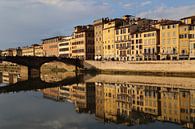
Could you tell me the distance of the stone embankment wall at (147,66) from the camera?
53469 millimetres

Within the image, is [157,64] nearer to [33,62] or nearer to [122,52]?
[122,52]

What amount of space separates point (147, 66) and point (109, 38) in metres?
26.8

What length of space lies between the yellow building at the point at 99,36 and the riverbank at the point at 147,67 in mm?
13487

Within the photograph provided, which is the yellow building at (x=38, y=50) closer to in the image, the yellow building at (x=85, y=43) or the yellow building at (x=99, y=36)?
the yellow building at (x=85, y=43)

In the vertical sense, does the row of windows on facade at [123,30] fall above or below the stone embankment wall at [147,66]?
above

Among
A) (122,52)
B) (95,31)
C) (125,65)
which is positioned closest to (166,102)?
(125,65)

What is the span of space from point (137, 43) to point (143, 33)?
2.64 metres

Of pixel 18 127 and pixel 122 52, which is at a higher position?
pixel 122 52

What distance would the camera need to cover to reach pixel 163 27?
2721 inches

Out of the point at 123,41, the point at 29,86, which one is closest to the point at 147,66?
the point at 123,41

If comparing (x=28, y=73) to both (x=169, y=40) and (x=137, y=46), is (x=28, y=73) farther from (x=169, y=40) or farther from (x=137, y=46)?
(x=169, y=40)

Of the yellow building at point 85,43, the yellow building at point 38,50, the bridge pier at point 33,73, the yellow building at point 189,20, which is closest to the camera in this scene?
the yellow building at point 189,20

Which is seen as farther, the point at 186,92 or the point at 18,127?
the point at 186,92

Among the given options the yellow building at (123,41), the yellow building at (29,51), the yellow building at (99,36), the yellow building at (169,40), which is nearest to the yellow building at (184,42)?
the yellow building at (169,40)
